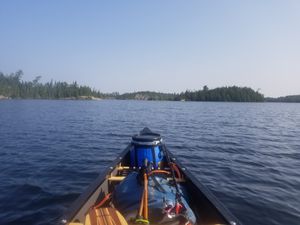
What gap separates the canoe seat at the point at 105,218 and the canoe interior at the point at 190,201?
64 cm

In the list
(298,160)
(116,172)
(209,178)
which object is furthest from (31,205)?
(298,160)

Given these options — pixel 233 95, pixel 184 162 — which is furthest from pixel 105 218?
pixel 233 95

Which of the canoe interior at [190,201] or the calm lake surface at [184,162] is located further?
the calm lake surface at [184,162]

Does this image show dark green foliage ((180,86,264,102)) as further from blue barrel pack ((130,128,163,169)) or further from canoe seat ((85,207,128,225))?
canoe seat ((85,207,128,225))

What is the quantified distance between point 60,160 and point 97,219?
1174 cm

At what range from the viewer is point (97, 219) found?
4.30 metres

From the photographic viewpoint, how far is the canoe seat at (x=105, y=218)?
419cm

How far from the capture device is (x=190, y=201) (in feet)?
23.0

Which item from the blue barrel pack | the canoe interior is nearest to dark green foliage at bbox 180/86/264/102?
the blue barrel pack

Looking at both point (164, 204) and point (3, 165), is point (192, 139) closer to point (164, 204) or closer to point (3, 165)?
point (3, 165)

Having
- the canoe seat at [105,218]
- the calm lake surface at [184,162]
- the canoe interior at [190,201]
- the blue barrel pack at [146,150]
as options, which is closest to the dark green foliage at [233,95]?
the calm lake surface at [184,162]

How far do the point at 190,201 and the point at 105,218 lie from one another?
3284mm

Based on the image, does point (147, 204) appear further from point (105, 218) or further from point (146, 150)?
point (146, 150)

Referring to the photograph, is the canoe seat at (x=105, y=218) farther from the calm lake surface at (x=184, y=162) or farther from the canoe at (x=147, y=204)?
the calm lake surface at (x=184, y=162)
